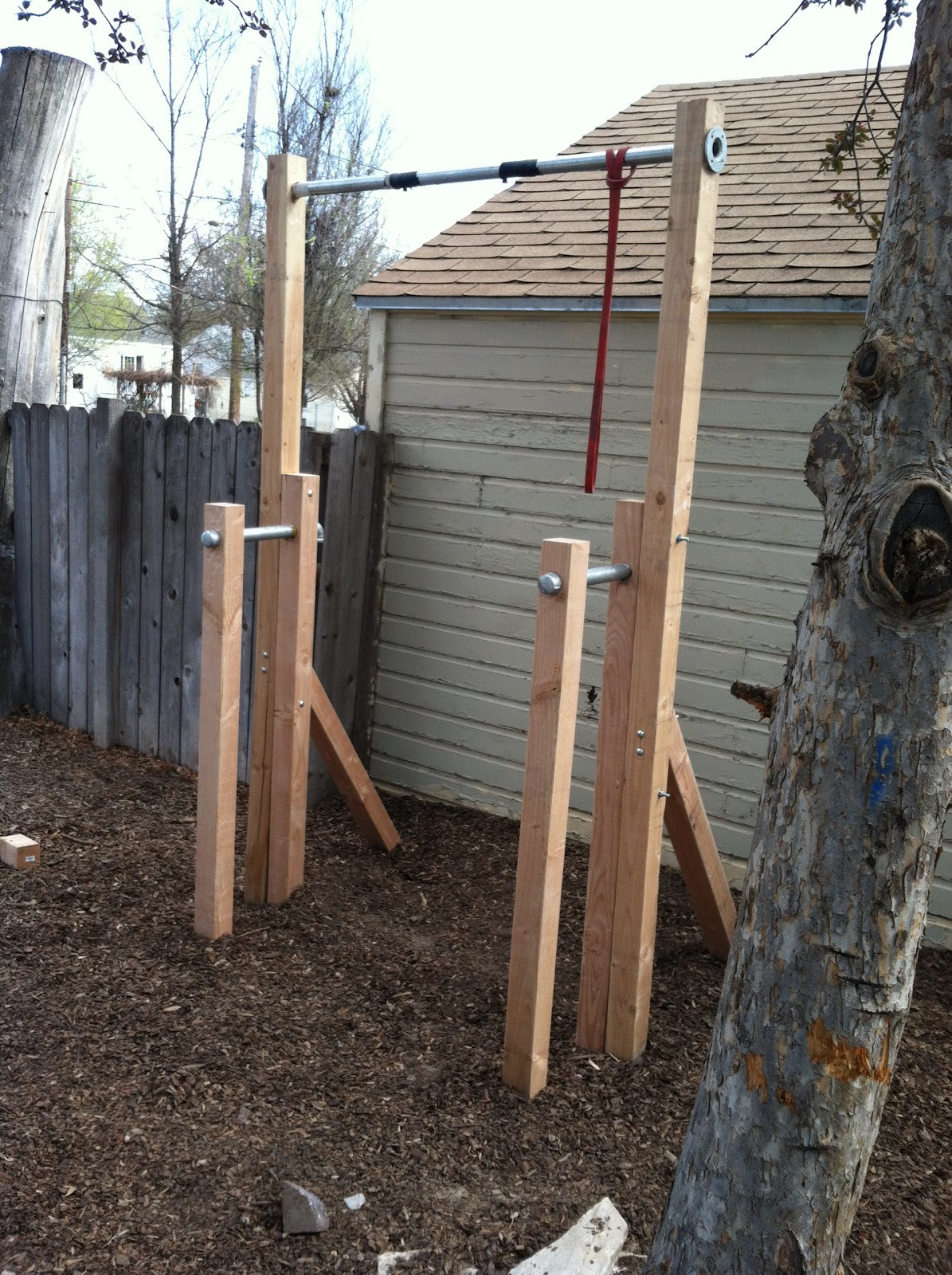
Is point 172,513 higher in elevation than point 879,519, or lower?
lower

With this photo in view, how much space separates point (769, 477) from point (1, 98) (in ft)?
14.6

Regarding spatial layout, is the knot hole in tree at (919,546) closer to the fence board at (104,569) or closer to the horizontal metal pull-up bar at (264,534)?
the horizontal metal pull-up bar at (264,534)

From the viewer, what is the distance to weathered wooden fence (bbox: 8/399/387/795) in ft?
16.3

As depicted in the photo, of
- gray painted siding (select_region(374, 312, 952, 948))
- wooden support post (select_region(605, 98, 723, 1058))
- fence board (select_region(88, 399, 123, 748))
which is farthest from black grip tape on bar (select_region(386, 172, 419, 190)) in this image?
fence board (select_region(88, 399, 123, 748))

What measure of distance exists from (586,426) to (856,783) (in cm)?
313

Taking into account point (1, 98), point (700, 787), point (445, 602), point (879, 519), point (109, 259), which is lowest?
point (700, 787)

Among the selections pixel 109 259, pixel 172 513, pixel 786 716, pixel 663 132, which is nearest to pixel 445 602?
pixel 172 513

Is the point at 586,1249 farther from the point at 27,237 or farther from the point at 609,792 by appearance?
the point at 27,237

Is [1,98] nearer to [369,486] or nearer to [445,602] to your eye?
[369,486]

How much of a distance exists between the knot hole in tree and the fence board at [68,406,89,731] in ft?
15.4

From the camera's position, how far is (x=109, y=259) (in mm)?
23922

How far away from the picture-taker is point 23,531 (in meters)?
6.06

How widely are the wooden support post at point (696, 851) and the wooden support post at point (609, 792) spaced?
0.62ft

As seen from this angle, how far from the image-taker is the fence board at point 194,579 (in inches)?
202
